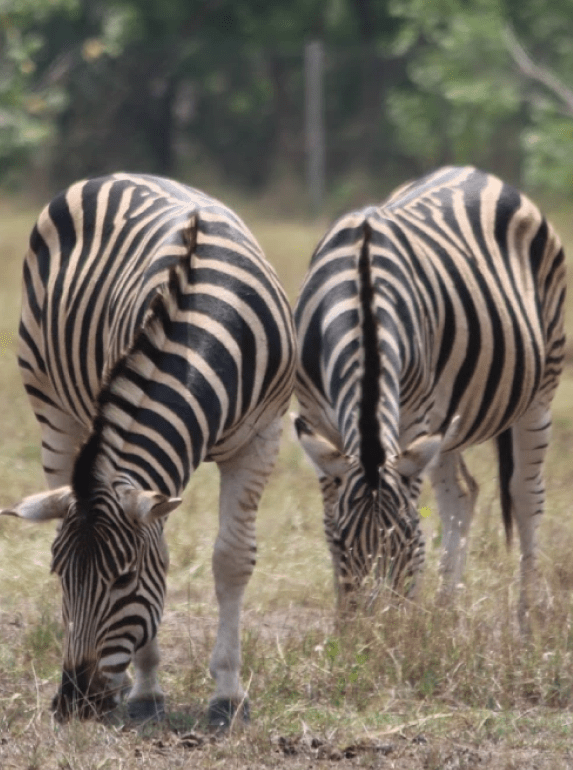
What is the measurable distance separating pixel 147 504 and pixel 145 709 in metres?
1.18

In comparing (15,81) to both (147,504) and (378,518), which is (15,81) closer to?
(378,518)

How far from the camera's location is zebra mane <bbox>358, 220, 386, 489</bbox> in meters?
5.07

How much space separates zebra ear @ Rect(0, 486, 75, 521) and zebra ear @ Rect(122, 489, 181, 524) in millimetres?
183

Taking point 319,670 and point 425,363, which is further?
point 425,363

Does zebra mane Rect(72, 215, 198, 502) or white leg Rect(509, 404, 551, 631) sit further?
white leg Rect(509, 404, 551, 631)

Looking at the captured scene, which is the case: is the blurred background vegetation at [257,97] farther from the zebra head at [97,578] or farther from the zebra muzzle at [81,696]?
the zebra muzzle at [81,696]

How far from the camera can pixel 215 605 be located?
6246mm

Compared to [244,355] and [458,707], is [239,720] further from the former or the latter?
[244,355]

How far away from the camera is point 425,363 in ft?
19.3

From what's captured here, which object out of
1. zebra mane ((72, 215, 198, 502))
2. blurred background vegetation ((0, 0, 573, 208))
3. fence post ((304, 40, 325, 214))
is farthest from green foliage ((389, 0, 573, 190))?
zebra mane ((72, 215, 198, 502))

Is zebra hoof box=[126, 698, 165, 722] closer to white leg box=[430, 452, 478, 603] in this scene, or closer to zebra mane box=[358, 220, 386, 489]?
zebra mane box=[358, 220, 386, 489]

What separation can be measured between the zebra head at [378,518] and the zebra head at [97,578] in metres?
1.04

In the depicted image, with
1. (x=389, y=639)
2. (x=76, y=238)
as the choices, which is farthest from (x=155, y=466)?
(x=76, y=238)

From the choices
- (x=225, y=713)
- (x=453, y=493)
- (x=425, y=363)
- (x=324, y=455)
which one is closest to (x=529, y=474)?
(x=453, y=493)
